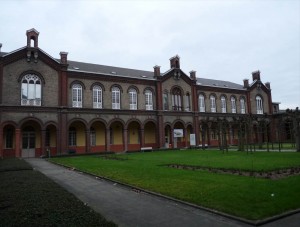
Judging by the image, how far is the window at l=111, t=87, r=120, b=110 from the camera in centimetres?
3781

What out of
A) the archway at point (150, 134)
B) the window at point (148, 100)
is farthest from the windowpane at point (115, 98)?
the archway at point (150, 134)

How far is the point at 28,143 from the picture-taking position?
33062 millimetres

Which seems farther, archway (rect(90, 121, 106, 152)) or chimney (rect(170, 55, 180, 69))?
chimney (rect(170, 55, 180, 69))

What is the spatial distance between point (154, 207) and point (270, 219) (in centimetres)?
325

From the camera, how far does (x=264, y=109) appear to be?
180 feet

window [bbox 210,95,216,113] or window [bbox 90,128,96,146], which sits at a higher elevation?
window [bbox 210,95,216,113]

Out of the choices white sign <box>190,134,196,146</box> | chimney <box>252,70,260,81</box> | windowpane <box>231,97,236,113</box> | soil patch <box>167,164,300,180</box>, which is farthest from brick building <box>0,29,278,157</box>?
soil patch <box>167,164,300,180</box>

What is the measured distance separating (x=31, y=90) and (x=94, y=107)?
786cm

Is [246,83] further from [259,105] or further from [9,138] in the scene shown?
[9,138]

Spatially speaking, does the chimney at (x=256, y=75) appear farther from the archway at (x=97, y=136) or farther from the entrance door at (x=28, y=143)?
the entrance door at (x=28, y=143)

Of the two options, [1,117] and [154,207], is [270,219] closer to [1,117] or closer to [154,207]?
[154,207]

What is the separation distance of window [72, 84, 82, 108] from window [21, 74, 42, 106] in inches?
157

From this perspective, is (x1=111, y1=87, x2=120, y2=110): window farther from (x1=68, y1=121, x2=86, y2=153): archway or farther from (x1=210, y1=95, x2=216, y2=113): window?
(x1=210, y1=95, x2=216, y2=113): window

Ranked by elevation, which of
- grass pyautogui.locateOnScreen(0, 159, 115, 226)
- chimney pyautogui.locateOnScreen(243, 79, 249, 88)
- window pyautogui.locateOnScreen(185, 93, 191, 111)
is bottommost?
grass pyautogui.locateOnScreen(0, 159, 115, 226)
